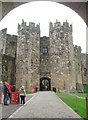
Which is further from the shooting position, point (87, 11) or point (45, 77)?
point (45, 77)

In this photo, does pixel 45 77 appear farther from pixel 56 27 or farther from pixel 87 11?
pixel 87 11

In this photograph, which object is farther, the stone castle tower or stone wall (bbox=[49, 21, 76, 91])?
stone wall (bbox=[49, 21, 76, 91])

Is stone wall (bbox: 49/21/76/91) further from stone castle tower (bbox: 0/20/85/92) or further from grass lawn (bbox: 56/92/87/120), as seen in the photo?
grass lawn (bbox: 56/92/87/120)

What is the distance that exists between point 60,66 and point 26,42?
7037 mm

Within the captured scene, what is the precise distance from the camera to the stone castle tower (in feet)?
165

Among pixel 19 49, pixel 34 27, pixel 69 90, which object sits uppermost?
pixel 34 27

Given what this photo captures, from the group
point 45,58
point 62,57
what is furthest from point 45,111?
point 45,58

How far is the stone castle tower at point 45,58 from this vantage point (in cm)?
5031

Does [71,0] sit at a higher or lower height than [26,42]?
lower

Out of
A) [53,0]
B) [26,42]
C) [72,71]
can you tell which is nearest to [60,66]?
[72,71]

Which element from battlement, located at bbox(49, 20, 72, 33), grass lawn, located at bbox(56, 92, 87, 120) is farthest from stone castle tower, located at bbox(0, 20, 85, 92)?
grass lawn, located at bbox(56, 92, 87, 120)

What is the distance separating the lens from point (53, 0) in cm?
905

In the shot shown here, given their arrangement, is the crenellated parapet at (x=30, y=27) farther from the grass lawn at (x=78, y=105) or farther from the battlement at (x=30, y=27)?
the grass lawn at (x=78, y=105)

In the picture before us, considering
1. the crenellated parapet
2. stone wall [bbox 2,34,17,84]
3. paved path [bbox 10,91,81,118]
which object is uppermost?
the crenellated parapet
